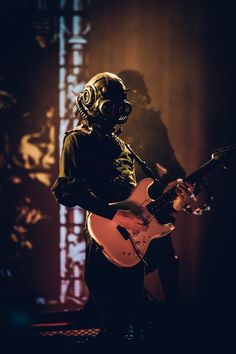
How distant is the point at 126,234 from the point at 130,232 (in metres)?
0.03

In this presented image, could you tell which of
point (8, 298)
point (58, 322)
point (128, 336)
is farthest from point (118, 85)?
point (8, 298)

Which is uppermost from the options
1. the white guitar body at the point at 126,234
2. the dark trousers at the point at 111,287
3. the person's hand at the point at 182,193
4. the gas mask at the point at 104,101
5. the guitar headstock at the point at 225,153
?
the gas mask at the point at 104,101

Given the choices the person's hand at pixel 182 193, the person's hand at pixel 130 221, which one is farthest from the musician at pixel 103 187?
the person's hand at pixel 182 193

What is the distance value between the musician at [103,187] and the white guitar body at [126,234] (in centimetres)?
5

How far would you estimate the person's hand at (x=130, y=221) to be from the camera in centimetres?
312

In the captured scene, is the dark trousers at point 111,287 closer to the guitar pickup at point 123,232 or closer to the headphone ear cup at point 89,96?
the guitar pickup at point 123,232

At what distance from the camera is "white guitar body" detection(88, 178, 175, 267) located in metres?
3.09

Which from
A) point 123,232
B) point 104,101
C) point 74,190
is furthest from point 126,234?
point 104,101

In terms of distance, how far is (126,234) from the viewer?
3.17 metres

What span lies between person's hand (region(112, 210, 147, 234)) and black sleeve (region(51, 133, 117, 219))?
0.16 ft

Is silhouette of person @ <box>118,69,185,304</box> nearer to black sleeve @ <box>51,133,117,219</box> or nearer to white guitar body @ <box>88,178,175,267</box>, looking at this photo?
white guitar body @ <box>88,178,175,267</box>

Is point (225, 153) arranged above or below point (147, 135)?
below

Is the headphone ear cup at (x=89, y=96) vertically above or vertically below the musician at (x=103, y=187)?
above

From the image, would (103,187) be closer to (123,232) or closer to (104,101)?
(123,232)
